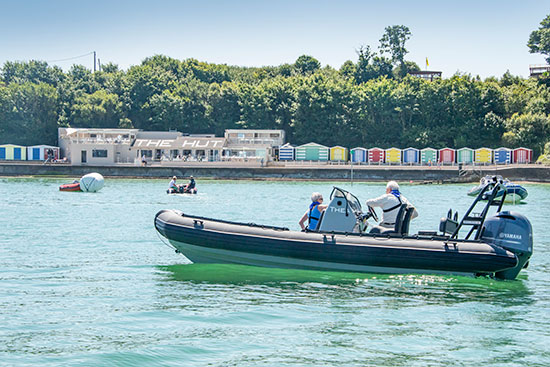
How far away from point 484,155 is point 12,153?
2324 inches

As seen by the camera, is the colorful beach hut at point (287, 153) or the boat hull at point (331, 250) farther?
the colorful beach hut at point (287, 153)

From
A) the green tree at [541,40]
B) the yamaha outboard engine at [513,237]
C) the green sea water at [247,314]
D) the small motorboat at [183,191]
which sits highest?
the green tree at [541,40]

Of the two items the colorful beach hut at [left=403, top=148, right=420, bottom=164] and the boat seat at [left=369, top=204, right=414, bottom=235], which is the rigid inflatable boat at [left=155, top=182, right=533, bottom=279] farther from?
the colorful beach hut at [left=403, top=148, right=420, bottom=164]

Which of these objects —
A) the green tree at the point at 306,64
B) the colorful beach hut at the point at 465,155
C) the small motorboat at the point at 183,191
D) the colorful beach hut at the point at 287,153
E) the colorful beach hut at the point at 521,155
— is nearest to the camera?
the small motorboat at the point at 183,191

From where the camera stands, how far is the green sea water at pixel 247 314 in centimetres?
898

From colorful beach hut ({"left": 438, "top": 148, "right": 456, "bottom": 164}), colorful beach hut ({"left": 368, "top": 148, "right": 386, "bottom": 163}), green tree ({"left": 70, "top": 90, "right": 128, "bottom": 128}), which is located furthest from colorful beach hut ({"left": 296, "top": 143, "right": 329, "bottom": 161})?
green tree ({"left": 70, "top": 90, "right": 128, "bottom": 128})

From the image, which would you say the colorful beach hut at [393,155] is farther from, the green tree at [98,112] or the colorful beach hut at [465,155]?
the green tree at [98,112]

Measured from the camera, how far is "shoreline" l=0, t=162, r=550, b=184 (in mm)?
64625

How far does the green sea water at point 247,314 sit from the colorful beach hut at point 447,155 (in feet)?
204

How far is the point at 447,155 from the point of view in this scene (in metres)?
78.3

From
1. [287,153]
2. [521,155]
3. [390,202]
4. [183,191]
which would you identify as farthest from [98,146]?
[390,202]

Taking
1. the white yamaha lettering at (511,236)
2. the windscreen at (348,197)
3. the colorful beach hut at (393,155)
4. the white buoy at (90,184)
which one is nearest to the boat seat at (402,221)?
the windscreen at (348,197)

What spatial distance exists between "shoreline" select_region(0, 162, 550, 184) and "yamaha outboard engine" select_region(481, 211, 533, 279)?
165ft

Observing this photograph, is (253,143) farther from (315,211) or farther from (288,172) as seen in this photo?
(315,211)
